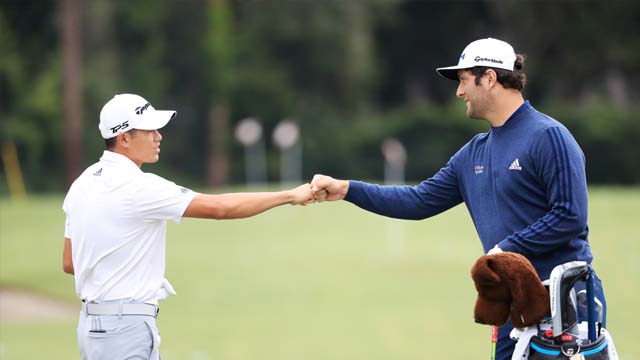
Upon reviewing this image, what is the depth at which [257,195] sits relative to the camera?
21.1 feet

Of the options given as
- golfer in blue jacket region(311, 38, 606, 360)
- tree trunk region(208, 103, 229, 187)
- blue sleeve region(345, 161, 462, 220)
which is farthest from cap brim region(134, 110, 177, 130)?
tree trunk region(208, 103, 229, 187)

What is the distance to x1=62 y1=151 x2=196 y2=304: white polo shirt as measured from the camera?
5.95 meters

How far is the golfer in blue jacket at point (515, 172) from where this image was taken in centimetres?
575

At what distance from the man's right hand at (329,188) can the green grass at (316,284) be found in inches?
258

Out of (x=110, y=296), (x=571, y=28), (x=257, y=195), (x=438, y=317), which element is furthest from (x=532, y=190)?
(x=571, y=28)

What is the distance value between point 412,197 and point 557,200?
1.35 meters

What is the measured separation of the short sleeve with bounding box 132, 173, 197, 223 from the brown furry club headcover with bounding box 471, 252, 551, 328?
154cm

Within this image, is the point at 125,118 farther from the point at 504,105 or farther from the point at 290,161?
the point at 290,161

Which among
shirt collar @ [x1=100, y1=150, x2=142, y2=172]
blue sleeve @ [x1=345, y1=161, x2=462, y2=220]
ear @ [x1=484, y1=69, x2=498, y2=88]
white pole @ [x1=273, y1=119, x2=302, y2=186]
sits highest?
ear @ [x1=484, y1=69, x2=498, y2=88]

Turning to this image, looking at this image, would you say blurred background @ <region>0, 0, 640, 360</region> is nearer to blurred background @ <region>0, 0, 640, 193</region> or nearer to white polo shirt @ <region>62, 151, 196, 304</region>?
blurred background @ <region>0, 0, 640, 193</region>

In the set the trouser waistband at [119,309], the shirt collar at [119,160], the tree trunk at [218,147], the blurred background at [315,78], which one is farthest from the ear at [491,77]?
the tree trunk at [218,147]

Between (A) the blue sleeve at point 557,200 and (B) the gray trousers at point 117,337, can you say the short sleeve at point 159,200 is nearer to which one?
(B) the gray trousers at point 117,337

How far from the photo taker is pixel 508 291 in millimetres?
5672

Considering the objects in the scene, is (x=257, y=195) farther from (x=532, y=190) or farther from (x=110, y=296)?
(x=532, y=190)
